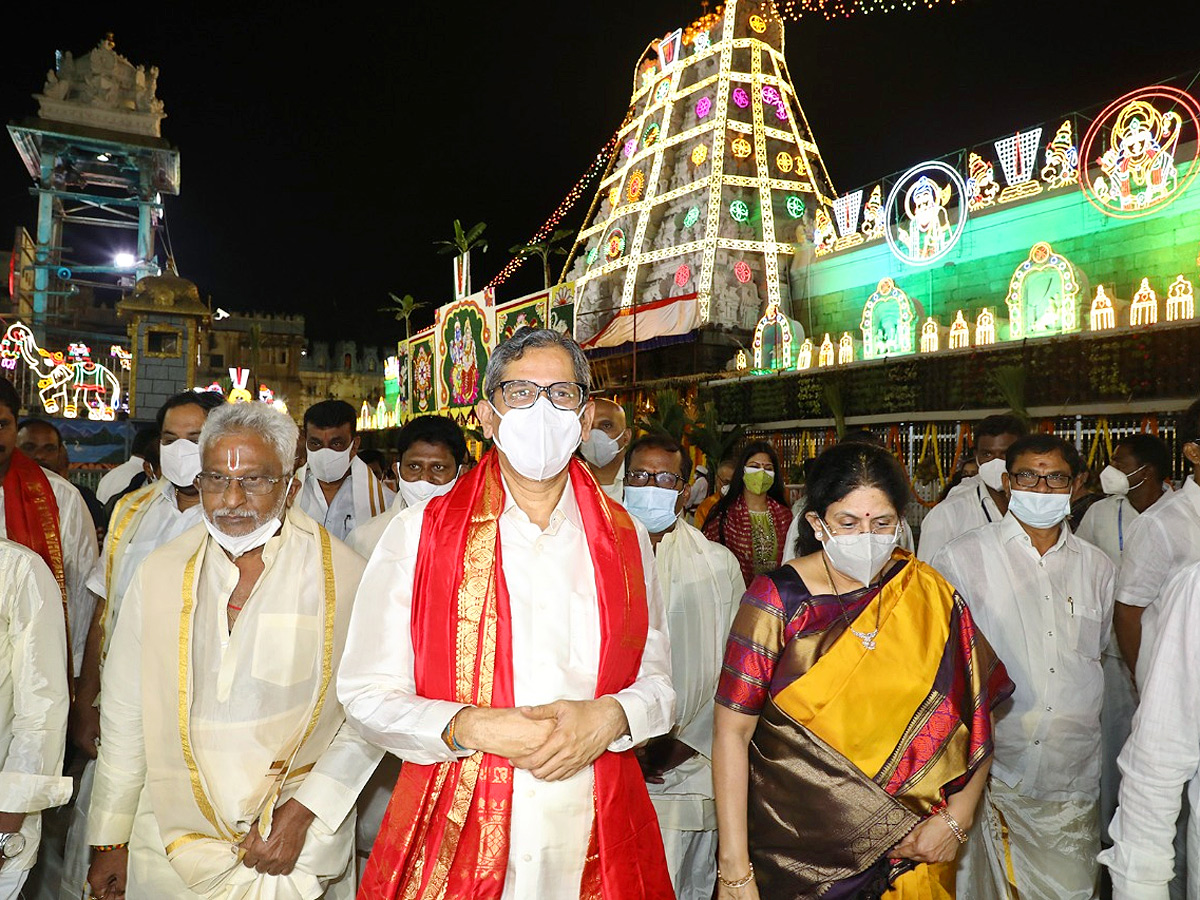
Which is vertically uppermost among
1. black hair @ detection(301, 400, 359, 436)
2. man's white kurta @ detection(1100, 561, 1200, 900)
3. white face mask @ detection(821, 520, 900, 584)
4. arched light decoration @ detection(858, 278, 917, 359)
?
arched light decoration @ detection(858, 278, 917, 359)

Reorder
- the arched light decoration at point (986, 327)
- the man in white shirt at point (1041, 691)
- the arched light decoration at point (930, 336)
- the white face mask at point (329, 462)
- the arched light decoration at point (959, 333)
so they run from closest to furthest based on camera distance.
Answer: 1. the man in white shirt at point (1041, 691)
2. the white face mask at point (329, 462)
3. the arched light decoration at point (986, 327)
4. the arched light decoration at point (959, 333)
5. the arched light decoration at point (930, 336)

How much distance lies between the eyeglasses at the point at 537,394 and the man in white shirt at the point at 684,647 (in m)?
1.27

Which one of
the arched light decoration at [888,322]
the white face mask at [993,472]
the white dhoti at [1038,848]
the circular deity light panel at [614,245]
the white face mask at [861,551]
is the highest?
the circular deity light panel at [614,245]

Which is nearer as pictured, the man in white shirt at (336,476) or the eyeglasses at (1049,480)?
the eyeglasses at (1049,480)

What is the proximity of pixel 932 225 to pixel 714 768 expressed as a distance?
55.0ft

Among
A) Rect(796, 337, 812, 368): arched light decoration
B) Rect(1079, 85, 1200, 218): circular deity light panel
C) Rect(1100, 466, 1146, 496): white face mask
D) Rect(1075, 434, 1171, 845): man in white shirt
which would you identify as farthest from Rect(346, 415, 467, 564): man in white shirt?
Rect(796, 337, 812, 368): arched light decoration

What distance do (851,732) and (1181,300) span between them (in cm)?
1275

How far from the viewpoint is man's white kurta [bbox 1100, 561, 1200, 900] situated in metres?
1.83

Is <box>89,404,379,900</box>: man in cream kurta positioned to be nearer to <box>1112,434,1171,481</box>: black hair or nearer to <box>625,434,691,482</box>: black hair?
<box>625,434,691,482</box>: black hair

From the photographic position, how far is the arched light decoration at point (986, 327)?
14.2 meters

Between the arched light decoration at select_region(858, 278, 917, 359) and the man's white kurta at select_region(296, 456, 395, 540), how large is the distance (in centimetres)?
1350

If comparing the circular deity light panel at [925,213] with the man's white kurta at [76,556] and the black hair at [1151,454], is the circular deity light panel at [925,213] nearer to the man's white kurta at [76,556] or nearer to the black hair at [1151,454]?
the black hair at [1151,454]

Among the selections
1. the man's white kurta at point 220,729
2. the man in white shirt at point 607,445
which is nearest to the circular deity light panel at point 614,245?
the man in white shirt at point 607,445

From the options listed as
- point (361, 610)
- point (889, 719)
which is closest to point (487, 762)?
point (361, 610)
